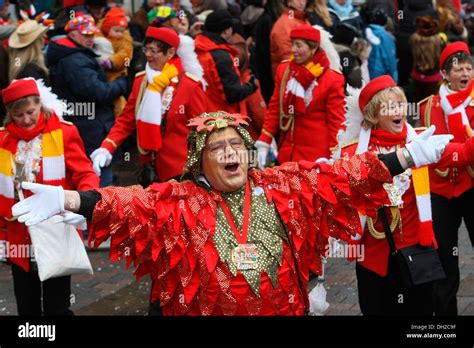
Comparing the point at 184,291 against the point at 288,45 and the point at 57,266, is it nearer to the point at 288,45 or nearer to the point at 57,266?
the point at 57,266

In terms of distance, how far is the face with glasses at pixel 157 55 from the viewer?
7930mm

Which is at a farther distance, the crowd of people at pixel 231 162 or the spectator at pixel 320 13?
the spectator at pixel 320 13

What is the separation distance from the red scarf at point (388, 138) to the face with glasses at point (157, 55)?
7.73 feet

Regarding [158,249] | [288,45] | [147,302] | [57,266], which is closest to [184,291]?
[158,249]

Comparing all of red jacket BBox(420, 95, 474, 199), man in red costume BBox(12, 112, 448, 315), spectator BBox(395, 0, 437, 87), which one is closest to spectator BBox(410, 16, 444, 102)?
spectator BBox(395, 0, 437, 87)

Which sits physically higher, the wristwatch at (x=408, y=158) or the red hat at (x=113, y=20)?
the red hat at (x=113, y=20)

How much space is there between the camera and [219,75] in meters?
8.88

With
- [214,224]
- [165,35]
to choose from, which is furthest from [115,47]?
[214,224]

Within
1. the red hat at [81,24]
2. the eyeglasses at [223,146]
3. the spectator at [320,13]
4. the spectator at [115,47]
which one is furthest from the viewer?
the spectator at [320,13]

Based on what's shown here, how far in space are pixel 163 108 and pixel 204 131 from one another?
2.80 metres

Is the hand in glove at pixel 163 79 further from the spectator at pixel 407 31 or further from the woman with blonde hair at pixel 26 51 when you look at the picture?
the spectator at pixel 407 31

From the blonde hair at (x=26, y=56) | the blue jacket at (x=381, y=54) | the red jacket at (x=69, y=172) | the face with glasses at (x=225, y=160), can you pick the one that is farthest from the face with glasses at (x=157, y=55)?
the blue jacket at (x=381, y=54)

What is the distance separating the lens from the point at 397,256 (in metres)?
6.11

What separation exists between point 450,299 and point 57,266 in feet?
8.51
